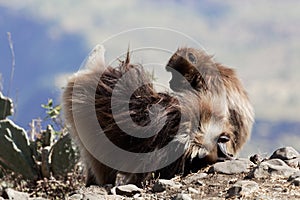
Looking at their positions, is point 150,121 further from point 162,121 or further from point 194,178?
point 194,178

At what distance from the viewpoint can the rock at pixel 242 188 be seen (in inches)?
181

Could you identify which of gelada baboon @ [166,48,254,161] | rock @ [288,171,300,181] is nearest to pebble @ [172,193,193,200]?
rock @ [288,171,300,181]

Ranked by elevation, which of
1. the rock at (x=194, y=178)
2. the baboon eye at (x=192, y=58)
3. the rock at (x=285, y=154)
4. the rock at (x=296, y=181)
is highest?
the baboon eye at (x=192, y=58)

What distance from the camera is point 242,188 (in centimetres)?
463

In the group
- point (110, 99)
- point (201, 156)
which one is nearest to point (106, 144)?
point (110, 99)

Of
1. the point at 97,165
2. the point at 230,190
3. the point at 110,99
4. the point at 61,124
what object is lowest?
the point at 230,190


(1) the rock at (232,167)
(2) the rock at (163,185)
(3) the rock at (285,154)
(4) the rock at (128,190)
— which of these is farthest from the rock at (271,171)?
(4) the rock at (128,190)

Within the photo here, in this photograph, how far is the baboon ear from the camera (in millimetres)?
6570

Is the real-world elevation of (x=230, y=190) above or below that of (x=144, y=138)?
below

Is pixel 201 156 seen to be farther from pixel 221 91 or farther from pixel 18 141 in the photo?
pixel 18 141

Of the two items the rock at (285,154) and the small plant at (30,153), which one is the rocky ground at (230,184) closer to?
the rock at (285,154)

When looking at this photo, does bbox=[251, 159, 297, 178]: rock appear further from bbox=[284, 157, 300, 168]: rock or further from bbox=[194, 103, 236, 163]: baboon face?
bbox=[194, 103, 236, 163]: baboon face

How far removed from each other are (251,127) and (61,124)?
360 cm

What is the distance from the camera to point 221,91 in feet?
20.1
